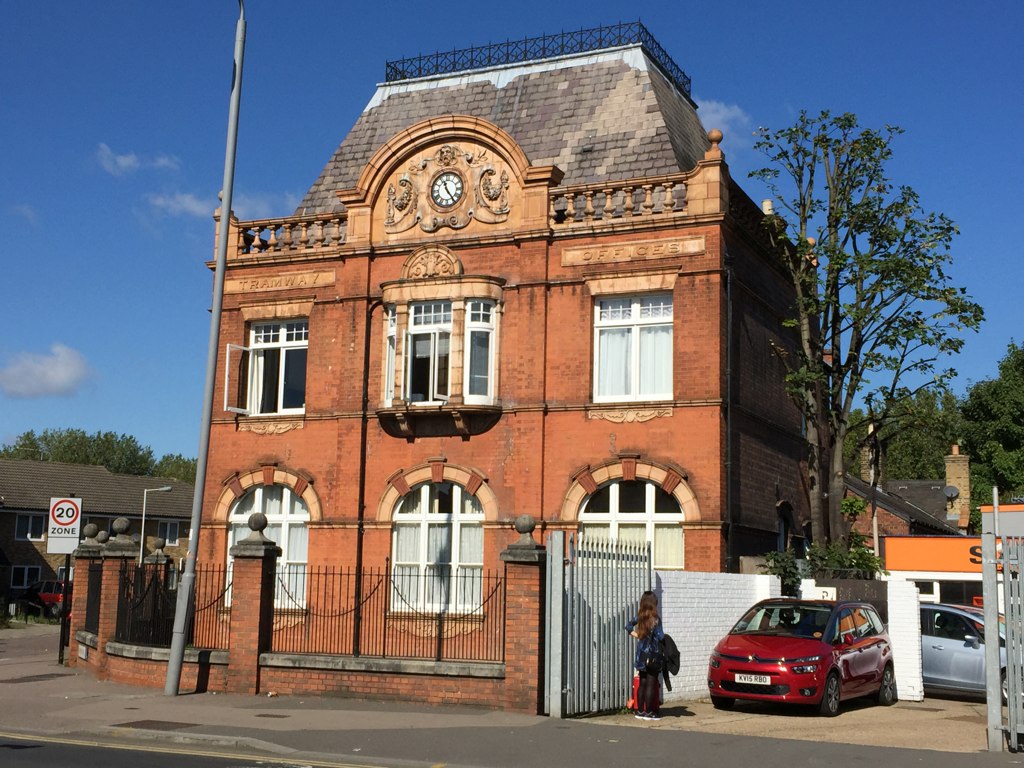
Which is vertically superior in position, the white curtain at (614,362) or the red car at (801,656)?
the white curtain at (614,362)

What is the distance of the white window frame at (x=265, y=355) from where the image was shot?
2550 centimetres

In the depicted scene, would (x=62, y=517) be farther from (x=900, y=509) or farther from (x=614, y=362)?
(x=900, y=509)

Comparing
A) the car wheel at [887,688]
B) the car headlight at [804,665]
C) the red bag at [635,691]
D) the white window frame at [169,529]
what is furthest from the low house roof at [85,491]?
the car headlight at [804,665]

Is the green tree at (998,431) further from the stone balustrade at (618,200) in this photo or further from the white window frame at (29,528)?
the white window frame at (29,528)

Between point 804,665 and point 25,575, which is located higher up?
point 25,575

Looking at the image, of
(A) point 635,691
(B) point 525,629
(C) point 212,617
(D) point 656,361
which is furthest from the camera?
(C) point 212,617

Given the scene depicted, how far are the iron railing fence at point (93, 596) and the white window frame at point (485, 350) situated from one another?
7.48 meters

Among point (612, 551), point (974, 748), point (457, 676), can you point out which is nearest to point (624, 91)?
point (612, 551)

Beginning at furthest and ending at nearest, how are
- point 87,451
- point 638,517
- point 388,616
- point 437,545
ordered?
point 87,451 → point 437,545 → point 388,616 → point 638,517

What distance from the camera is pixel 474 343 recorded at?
923 inches

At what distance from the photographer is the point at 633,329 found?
74.5 feet

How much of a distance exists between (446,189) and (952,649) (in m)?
13.1

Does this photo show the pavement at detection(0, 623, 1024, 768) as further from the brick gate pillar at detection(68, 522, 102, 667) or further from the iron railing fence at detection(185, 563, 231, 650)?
the iron railing fence at detection(185, 563, 231, 650)

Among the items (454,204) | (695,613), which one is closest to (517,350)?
(454,204)
